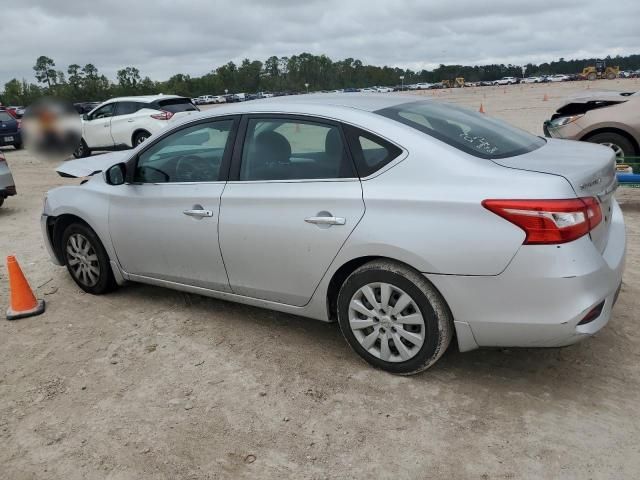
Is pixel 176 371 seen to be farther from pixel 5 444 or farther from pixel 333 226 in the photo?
pixel 333 226

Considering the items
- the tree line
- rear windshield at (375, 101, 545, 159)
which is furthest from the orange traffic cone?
the tree line

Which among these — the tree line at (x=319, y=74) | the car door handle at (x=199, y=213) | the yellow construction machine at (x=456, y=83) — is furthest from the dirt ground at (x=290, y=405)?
the yellow construction machine at (x=456, y=83)

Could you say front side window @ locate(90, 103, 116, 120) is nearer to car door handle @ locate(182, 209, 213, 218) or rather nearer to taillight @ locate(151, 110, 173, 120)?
taillight @ locate(151, 110, 173, 120)

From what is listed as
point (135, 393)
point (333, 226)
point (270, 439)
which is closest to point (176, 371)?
point (135, 393)

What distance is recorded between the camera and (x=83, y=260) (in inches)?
196

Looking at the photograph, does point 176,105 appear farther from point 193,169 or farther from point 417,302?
point 417,302

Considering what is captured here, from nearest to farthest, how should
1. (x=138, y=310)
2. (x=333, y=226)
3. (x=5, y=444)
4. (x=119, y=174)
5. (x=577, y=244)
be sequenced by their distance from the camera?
(x=577, y=244)
(x=5, y=444)
(x=333, y=226)
(x=119, y=174)
(x=138, y=310)

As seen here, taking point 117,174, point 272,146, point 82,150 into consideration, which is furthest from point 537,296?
point 82,150

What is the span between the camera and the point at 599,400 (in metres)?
3.08

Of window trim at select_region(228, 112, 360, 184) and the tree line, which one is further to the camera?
the tree line

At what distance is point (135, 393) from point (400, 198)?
196 centimetres

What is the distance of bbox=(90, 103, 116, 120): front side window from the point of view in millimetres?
15488

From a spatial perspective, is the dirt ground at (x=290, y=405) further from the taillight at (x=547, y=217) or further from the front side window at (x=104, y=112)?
the front side window at (x=104, y=112)

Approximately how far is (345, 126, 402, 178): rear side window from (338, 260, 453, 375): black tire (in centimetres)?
55
